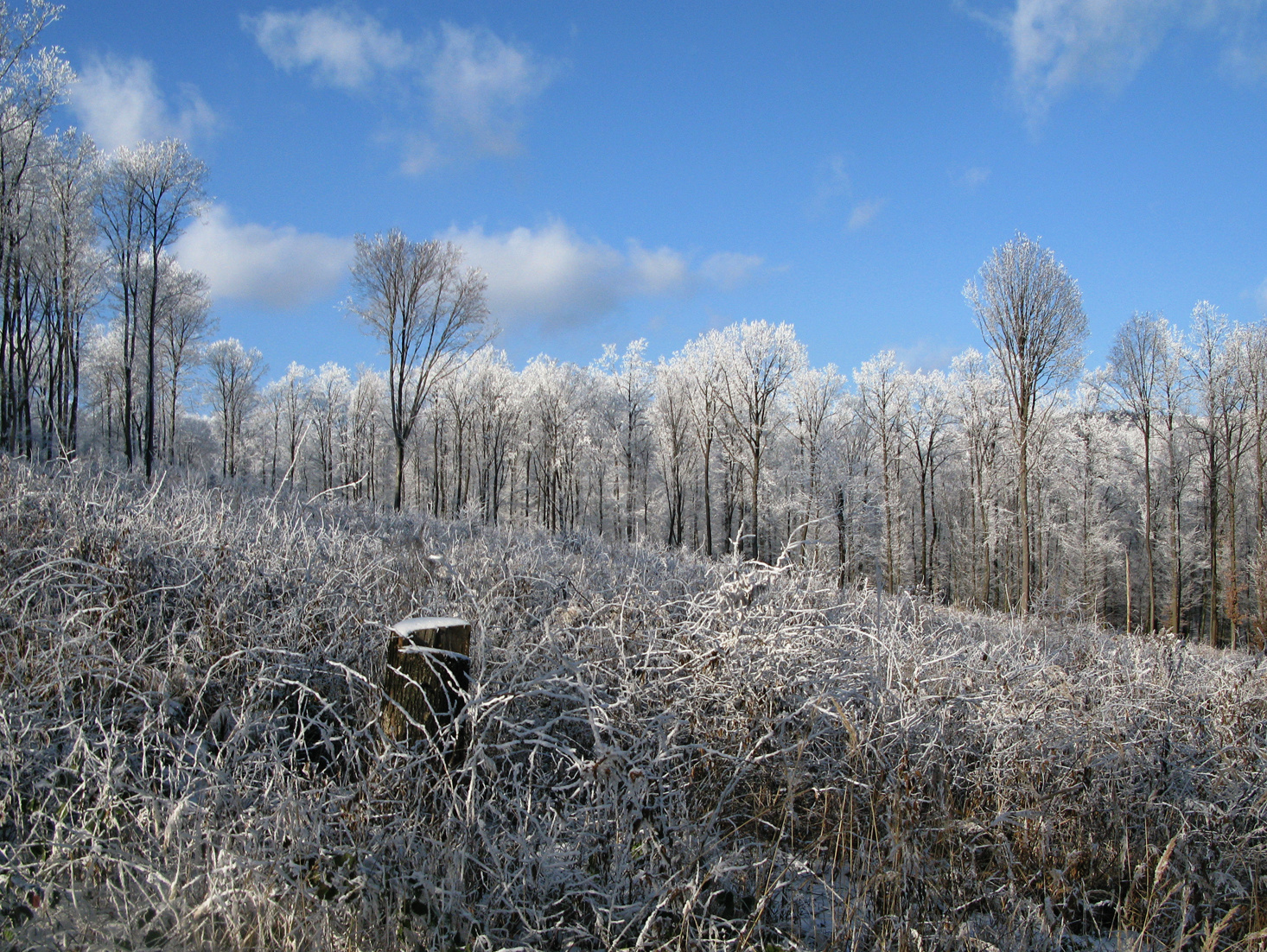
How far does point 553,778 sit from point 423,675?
939mm

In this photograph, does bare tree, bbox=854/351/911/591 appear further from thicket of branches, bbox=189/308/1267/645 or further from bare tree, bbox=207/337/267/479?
bare tree, bbox=207/337/267/479

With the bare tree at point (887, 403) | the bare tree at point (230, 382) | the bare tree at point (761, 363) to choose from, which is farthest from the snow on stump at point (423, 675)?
the bare tree at point (230, 382)

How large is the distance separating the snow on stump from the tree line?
31.5 feet

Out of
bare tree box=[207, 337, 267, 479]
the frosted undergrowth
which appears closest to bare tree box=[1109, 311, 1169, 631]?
the frosted undergrowth

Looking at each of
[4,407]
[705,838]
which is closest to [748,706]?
[705,838]

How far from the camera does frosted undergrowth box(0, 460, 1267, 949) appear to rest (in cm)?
227

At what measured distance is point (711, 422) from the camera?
94.2 feet

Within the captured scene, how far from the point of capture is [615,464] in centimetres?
3541

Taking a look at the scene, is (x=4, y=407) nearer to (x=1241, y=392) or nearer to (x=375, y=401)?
(x=375, y=401)

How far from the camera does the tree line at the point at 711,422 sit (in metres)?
16.4

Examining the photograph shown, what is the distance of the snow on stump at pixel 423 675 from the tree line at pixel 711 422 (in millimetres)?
9609

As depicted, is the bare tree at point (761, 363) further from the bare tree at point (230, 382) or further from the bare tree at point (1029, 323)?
the bare tree at point (230, 382)

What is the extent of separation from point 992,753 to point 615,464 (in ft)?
105

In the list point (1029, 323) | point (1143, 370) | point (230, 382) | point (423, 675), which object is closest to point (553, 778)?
point (423, 675)
